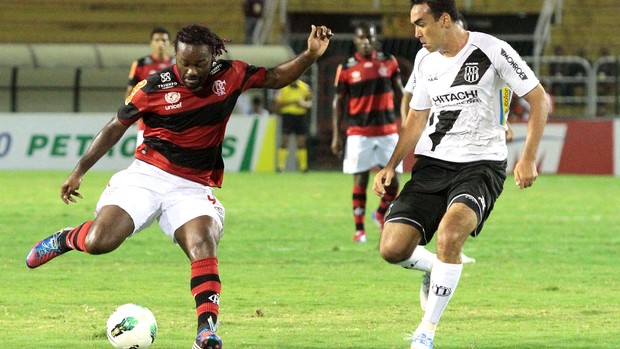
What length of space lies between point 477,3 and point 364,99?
58.3 feet

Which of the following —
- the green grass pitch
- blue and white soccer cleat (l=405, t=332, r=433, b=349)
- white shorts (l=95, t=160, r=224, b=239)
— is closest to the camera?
blue and white soccer cleat (l=405, t=332, r=433, b=349)

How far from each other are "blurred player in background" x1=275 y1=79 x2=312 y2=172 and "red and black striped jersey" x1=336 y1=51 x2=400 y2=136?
12.5m

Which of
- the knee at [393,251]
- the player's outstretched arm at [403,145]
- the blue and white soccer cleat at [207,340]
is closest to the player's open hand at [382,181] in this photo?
the player's outstretched arm at [403,145]

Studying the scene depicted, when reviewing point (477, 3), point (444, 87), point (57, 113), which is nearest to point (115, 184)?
point (444, 87)

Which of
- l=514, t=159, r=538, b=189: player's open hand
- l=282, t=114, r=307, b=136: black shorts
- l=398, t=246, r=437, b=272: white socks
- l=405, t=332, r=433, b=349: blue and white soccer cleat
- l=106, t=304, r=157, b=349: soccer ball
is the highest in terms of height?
l=514, t=159, r=538, b=189: player's open hand

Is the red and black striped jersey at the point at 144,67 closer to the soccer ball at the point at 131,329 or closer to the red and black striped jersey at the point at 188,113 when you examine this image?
the red and black striped jersey at the point at 188,113

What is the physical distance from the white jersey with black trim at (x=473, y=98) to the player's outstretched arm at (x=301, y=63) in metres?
0.71

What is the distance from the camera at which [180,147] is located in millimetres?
7637

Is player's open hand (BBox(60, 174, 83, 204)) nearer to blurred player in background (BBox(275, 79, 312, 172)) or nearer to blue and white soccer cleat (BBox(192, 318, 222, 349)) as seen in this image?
blue and white soccer cleat (BBox(192, 318, 222, 349))

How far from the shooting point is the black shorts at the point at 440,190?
24.5ft

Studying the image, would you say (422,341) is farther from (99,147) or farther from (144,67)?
(144,67)

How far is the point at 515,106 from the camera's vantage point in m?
26.7

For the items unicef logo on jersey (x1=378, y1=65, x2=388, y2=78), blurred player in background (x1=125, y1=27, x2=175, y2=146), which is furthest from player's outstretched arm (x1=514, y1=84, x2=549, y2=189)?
blurred player in background (x1=125, y1=27, x2=175, y2=146)

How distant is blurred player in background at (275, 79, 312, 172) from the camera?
88.2 feet
